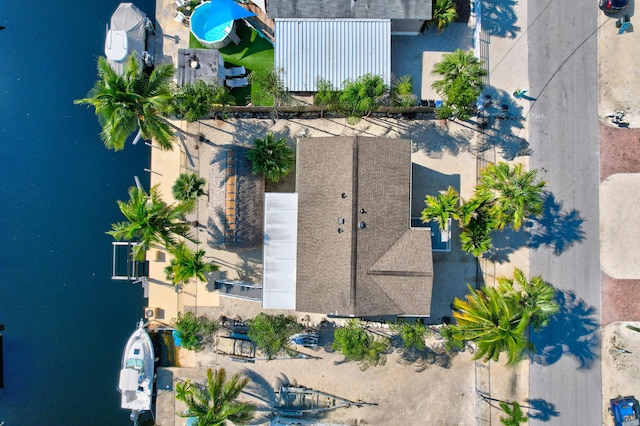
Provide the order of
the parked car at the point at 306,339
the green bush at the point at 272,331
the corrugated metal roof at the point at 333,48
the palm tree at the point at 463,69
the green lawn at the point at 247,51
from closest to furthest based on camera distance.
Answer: the palm tree at the point at 463,69 < the green bush at the point at 272,331 < the corrugated metal roof at the point at 333,48 < the parked car at the point at 306,339 < the green lawn at the point at 247,51

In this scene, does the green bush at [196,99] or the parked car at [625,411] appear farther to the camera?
the parked car at [625,411]

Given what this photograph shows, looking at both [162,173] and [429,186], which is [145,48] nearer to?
[162,173]

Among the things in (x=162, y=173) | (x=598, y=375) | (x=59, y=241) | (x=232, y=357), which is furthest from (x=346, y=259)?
(x=59, y=241)

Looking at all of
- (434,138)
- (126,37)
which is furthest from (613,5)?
(126,37)

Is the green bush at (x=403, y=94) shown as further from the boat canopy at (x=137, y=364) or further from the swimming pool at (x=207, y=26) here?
the boat canopy at (x=137, y=364)

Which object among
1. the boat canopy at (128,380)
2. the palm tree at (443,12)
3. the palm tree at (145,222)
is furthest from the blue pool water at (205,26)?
the boat canopy at (128,380)

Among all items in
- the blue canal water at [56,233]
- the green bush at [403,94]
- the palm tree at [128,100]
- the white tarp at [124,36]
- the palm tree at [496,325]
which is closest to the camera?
the palm tree at [128,100]
